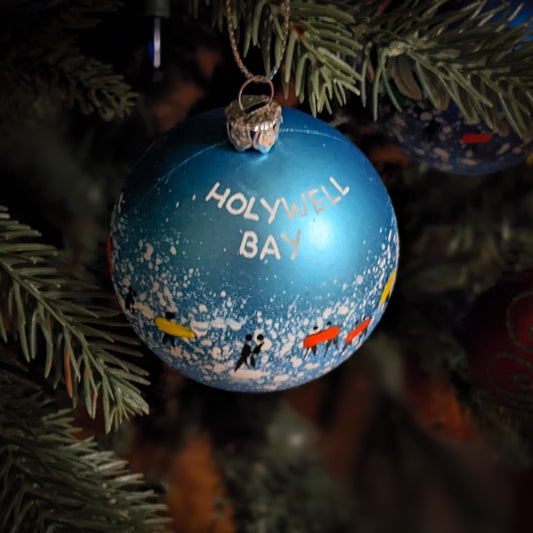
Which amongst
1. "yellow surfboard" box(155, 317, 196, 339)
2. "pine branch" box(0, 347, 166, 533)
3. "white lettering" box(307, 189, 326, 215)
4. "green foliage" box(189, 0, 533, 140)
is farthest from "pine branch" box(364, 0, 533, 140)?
"pine branch" box(0, 347, 166, 533)

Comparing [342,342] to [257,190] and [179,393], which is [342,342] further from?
[179,393]

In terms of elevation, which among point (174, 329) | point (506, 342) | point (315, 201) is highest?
point (315, 201)

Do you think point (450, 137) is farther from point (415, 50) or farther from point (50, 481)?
point (50, 481)

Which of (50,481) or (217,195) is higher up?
(217,195)

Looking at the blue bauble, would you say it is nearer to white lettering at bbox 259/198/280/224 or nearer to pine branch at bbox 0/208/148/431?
white lettering at bbox 259/198/280/224

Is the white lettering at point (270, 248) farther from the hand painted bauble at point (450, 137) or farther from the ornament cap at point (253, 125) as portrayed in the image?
the hand painted bauble at point (450, 137)

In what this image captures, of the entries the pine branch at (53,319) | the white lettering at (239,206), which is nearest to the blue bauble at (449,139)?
the white lettering at (239,206)

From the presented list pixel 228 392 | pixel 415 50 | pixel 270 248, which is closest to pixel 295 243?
pixel 270 248
